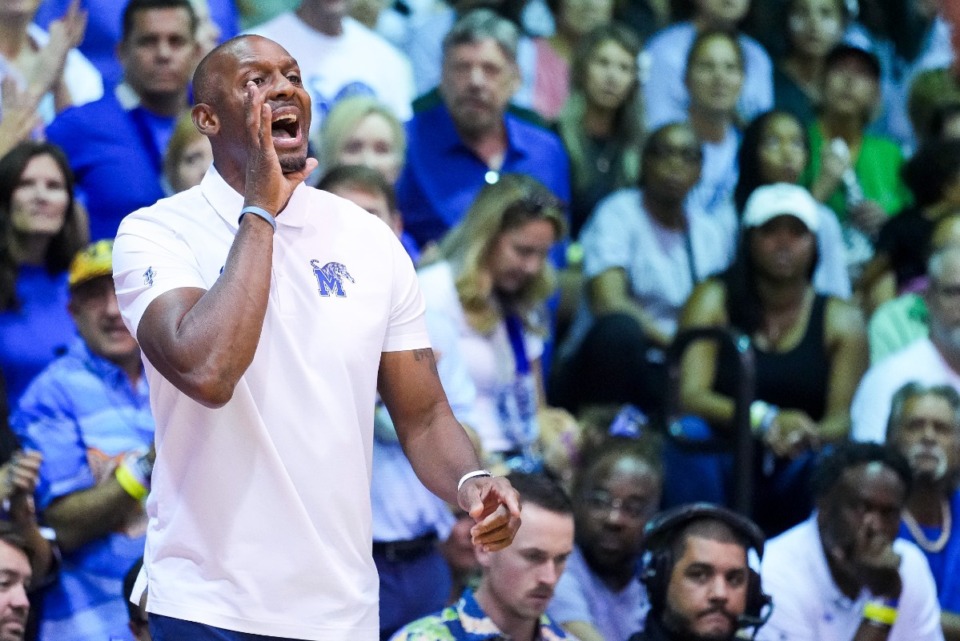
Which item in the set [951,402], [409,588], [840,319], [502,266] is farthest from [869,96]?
[409,588]

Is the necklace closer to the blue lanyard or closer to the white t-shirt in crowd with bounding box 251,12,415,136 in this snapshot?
the blue lanyard

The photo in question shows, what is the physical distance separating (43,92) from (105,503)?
1.77m

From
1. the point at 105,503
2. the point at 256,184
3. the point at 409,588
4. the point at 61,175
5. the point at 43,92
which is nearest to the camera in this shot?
the point at 256,184

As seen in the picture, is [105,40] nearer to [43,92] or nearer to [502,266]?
[43,92]

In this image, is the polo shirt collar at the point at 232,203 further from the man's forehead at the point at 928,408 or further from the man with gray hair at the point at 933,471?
the man's forehead at the point at 928,408

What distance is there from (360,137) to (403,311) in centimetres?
278

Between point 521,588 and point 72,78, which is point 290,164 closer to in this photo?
point 521,588

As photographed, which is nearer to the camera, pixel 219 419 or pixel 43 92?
pixel 219 419

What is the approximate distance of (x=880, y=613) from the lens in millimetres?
4609

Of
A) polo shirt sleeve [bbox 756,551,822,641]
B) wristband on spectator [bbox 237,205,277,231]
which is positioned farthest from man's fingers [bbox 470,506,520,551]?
polo shirt sleeve [bbox 756,551,822,641]

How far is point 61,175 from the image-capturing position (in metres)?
4.80

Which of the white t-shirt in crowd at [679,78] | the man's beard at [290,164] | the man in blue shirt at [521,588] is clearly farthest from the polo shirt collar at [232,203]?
the white t-shirt in crowd at [679,78]

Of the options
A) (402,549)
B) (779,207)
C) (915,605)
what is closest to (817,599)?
(915,605)

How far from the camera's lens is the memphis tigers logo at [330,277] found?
247cm
